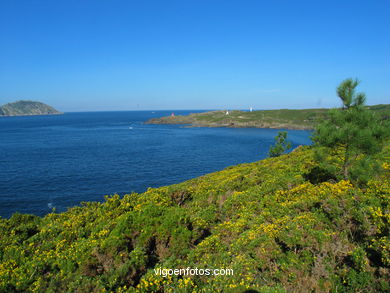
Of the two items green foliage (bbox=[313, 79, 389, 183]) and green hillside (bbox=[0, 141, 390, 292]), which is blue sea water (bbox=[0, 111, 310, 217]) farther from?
green foliage (bbox=[313, 79, 389, 183])

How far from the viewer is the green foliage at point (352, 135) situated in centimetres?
1381

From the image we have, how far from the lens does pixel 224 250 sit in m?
9.34

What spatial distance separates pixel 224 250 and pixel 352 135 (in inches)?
428

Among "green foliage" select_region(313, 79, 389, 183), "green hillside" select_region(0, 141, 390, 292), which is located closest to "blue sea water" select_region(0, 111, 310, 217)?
"green hillside" select_region(0, 141, 390, 292)

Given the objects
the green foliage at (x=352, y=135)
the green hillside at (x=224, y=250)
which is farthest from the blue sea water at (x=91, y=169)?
the green foliage at (x=352, y=135)

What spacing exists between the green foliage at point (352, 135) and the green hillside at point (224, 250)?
1443 millimetres

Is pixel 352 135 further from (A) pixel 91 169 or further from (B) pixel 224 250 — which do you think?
(A) pixel 91 169

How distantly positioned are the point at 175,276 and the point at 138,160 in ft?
229

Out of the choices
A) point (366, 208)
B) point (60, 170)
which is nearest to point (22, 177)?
point (60, 170)

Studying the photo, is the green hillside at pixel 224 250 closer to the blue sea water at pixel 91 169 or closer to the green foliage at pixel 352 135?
the green foliage at pixel 352 135

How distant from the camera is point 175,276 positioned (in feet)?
24.6

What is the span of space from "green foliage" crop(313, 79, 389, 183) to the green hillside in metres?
1.44

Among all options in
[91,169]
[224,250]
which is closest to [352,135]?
[224,250]

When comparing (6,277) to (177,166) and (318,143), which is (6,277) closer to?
(318,143)
